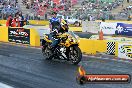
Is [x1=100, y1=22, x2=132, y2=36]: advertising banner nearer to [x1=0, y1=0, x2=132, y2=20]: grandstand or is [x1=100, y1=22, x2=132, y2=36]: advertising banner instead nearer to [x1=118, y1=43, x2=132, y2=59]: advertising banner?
[x1=0, y1=0, x2=132, y2=20]: grandstand

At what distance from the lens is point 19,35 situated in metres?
24.0

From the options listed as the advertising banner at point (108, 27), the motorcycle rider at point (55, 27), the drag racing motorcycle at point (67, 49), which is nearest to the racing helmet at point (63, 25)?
the motorcycle rider at point (55, 27)

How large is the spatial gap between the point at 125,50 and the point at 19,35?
Answer: 928 centimetres

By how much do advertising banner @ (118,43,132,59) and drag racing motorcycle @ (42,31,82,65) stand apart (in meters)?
3.34

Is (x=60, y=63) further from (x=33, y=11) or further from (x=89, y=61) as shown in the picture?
(x=33, y=11)

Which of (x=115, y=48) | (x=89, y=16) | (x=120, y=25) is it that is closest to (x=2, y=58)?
(x=115, y=48)

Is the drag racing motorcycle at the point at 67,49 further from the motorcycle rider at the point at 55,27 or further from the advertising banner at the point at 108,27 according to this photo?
the advertising banner at the point at 108,27

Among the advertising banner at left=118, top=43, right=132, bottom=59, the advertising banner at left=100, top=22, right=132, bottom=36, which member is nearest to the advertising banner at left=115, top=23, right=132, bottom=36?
the advertising banner at left=100, top=22, right=132, bottom=36

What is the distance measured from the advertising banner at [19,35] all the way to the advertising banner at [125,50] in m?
7.99

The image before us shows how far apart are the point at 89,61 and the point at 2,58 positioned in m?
3.97

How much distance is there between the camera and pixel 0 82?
34.8 feet

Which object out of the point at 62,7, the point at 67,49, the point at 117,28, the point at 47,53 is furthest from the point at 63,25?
the point at 62,7

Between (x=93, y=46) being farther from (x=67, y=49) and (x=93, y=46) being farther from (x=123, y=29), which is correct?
(x=123, y=29)

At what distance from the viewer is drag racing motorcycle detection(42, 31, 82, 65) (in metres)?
14.0
